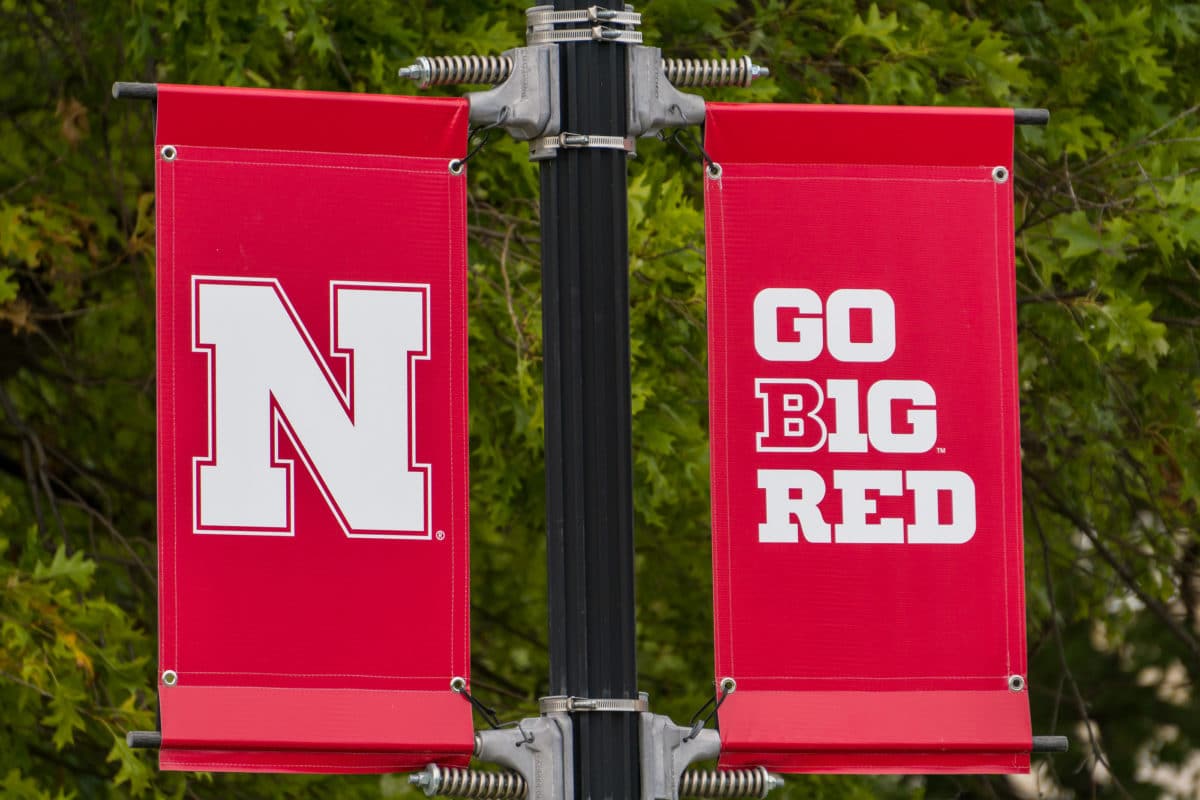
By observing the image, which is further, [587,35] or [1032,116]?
[1032,116]

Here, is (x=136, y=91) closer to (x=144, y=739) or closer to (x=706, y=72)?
(x=706, y=72)

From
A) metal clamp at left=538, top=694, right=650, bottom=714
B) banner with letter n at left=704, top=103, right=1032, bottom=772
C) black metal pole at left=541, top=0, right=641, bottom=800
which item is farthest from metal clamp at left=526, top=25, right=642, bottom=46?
metal clamp at left=538, top=694, right=650, bottom=714

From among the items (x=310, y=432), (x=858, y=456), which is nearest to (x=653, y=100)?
(x=858, y=456)

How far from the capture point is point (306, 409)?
443cm

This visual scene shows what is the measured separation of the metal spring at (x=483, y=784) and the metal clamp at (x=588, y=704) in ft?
0.48

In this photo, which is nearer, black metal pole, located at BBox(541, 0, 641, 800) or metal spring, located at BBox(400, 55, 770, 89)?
black metal pole, located at BBox(541, 0, 641, 800)

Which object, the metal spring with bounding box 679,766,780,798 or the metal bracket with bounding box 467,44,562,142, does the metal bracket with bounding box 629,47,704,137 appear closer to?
the metal bracket with bounding box 467,44,562,142

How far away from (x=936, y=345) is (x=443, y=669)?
3.96 feet

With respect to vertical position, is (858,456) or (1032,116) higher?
(1032,116)

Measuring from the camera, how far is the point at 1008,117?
484 centimetres

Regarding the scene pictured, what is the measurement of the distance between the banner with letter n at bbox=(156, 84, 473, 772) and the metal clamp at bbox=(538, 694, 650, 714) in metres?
0.18

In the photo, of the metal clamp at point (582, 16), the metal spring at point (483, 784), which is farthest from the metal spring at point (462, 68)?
the metal spring at point (483, 784)

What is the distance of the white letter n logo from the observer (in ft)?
14.4

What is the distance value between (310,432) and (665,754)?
3.01 feet
